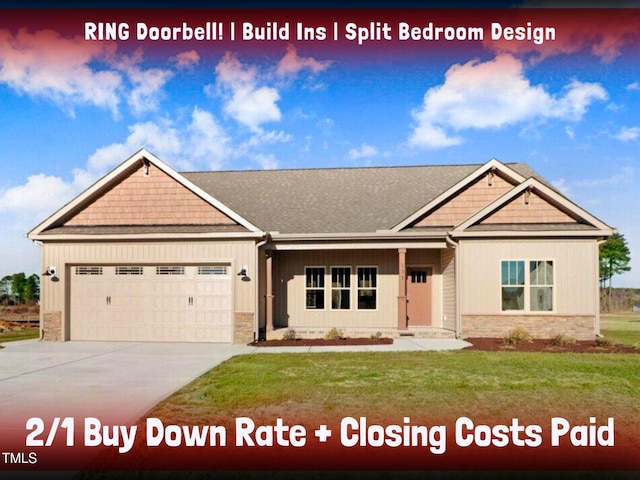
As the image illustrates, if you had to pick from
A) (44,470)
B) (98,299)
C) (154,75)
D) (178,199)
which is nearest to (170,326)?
(98,299)

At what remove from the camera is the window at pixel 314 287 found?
18.9 m

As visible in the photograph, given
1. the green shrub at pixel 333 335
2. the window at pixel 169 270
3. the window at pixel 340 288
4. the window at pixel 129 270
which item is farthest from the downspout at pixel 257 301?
the window at pixel 129 270

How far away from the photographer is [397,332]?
16953 mm

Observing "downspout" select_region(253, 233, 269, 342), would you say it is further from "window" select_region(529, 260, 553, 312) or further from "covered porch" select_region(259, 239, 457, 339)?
"window" select_region(529, 260, 553, 312)

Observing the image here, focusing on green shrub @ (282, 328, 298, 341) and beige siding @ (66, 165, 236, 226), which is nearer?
green shrub @ (282, 328, 298, 341)

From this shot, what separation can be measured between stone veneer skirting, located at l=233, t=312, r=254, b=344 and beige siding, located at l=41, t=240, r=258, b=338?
7.3 inches

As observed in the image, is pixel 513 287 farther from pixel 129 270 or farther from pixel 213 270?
pixel 129 270

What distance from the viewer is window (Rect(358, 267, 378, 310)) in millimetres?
18734

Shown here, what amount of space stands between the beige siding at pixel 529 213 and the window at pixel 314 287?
6090 mm

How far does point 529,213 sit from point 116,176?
13527 millimetres

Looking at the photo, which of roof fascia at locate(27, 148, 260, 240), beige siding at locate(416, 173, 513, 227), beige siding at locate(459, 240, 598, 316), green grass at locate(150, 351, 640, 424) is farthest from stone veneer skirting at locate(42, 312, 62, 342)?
beige siding at locate(459, 240, 598, 316)

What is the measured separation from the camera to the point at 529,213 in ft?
54.6

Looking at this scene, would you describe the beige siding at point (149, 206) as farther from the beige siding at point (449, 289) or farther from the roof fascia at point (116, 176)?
the beige siding at point (449, 289)

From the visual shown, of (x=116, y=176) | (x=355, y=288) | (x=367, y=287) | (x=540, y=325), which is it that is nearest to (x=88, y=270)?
(x=116, y=176)
